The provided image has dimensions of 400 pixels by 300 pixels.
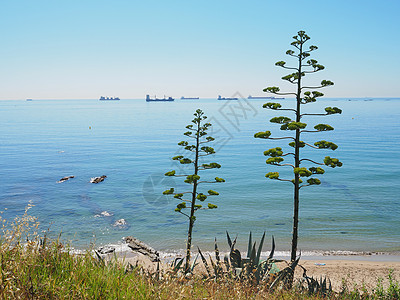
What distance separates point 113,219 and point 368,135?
6528 centimetres

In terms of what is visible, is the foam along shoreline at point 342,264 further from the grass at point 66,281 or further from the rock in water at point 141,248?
the grass at point 66,281

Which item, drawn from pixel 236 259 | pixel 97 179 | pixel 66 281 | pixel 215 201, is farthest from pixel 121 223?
pixel 66 281

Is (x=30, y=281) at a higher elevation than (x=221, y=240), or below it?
higher

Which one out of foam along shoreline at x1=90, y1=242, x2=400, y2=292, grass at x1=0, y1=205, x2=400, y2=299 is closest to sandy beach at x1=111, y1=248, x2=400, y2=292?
foam along shoreline at x1=90, y1=242, x2=400, y2=292

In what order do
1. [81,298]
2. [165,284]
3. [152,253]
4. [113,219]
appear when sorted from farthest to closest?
[113,219]
[152,253]
[165,284]
[81,298]

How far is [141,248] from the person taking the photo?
18.9 metres

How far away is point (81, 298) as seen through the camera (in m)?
3.91

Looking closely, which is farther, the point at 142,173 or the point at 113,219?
the point at 142,173

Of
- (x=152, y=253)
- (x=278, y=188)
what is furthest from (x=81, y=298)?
(x=278, y=188)

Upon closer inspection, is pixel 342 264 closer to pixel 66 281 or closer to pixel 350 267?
pixel 350 267

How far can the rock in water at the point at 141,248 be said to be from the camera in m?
18.0

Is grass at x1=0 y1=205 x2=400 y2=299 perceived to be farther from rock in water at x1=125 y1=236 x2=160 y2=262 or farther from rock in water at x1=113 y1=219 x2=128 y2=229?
rock in water at x1=113 y1=219 x2=128 y2=229

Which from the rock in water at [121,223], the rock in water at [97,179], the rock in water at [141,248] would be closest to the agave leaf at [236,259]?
the rock in water at [141,248]

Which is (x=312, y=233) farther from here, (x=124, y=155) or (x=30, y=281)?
(x=124, y=155)
